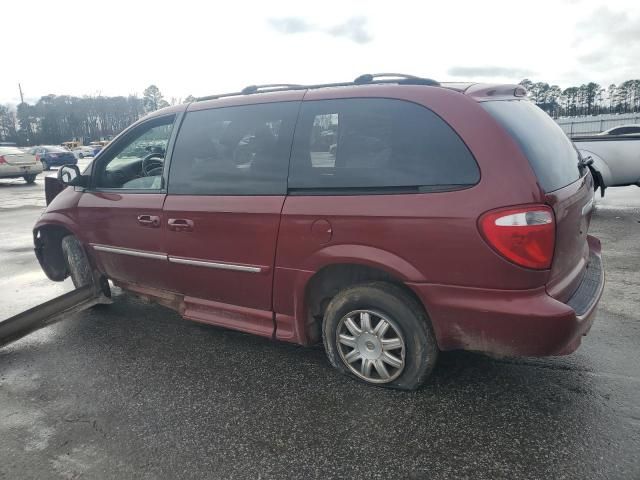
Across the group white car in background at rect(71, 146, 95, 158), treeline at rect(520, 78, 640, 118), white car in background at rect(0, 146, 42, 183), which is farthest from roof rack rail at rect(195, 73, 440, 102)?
treeline at rect(520, 78, 640, 118)

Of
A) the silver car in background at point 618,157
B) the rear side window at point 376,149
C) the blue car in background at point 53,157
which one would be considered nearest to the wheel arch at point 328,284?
the rear side window at point 376,149

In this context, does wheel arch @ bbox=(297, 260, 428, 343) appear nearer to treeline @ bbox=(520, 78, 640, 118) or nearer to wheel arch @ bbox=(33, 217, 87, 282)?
wheel arch @ bbox=(33, 217, 87, 282)

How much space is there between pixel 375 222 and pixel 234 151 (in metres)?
1.23

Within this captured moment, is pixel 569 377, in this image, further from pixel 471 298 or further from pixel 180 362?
pixel 180 362

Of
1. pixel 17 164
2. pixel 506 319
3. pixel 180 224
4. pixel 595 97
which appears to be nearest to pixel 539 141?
pixel 506 319

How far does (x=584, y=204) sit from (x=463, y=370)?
1.29 metres

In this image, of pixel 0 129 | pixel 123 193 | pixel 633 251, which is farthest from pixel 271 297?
pixel 0 129

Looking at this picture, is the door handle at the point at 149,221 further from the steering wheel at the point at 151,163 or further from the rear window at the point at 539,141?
the rear window at the point at 539,141

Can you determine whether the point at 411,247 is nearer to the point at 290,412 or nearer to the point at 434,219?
the point at 434,219

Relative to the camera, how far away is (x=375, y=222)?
106 inches

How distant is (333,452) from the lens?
2479 millimetres

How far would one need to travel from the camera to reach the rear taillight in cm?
238

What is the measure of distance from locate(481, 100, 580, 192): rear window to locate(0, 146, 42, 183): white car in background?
2026 centimetres

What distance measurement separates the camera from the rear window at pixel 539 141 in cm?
254
